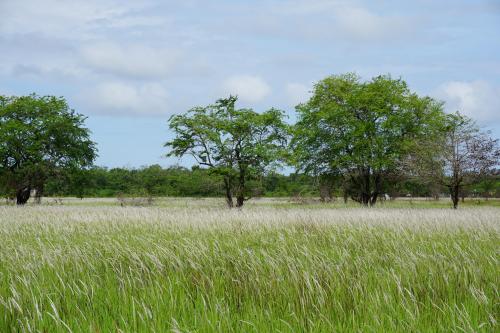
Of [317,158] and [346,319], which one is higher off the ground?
[317,158]

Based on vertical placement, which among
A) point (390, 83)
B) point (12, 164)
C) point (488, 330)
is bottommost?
point (488, 330)

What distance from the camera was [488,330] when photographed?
3549 millimetres

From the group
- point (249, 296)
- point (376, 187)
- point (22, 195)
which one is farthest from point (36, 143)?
point (249, 296)

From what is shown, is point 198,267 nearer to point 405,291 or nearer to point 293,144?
point 405,291

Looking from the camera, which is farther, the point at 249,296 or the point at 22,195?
the point at 22,195

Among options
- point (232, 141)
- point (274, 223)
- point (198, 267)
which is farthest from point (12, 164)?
point (198, 267)

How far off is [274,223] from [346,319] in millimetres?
7633

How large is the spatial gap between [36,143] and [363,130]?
2543 centimetres

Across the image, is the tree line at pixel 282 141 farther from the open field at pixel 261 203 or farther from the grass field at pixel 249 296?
the grass field at pixel 249 296

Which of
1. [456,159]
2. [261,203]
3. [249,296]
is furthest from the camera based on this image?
[261,203]

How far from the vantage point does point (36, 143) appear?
3606 centimetres

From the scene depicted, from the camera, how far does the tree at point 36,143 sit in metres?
35.9

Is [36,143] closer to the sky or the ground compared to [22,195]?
closer to the sky

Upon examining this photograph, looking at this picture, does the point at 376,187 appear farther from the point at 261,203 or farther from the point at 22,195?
the point at 22,195
